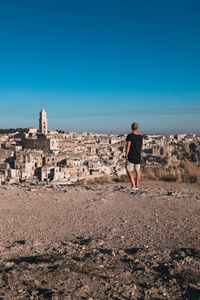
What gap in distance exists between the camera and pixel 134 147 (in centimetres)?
704

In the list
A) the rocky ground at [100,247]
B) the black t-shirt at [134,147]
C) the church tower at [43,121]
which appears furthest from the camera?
the church tower at [43,121]

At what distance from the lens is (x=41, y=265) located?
3.09 meters

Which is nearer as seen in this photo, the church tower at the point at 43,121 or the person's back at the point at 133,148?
the person's back at the point at 133,148

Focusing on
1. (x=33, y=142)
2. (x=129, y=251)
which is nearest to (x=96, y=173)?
(x=33, y=142)

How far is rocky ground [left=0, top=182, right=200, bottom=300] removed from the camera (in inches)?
103

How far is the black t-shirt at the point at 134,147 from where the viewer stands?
7.04 metres

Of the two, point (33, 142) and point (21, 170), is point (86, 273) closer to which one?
point (21, 170)

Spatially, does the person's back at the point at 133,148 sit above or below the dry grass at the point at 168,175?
above

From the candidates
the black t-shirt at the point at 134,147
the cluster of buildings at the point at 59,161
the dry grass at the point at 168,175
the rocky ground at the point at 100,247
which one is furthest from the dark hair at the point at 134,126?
the cluster of buildings at the point at 59,161

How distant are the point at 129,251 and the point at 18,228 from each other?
2025mm

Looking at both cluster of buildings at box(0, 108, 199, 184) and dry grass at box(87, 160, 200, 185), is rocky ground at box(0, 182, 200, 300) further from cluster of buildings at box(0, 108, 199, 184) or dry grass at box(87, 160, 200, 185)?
cluster of buildings at box(0, 108, 199, 184)

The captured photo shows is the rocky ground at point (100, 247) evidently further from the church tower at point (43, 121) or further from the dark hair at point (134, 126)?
the church tower at point (43, 121)

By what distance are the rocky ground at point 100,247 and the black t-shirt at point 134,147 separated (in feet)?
3.19

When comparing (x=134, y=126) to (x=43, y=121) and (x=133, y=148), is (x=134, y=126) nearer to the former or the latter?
(x=133, y=148)
